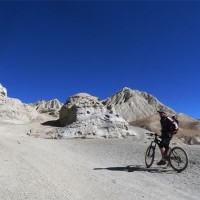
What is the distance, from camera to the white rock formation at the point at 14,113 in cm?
3681

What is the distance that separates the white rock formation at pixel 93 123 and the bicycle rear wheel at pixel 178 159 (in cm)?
1495

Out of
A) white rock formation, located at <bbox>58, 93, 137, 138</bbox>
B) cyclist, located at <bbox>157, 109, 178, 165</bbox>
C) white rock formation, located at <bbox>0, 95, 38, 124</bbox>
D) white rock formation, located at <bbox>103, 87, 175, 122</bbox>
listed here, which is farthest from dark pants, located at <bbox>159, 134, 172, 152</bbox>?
white rock formation, located at <bbox>103, 87, 175, 122</bbox>

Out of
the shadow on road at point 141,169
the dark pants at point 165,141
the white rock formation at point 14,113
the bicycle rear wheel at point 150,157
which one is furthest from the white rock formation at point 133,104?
the dark pants at point 165,141

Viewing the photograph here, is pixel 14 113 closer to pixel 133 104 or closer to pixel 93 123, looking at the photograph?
pixel 93 123

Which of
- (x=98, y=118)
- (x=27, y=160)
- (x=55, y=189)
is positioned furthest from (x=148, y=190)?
(x=98, y=118)

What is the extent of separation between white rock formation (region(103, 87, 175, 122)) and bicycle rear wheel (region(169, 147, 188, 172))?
9402 centimetres

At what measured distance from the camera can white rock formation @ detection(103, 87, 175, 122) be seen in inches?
4389

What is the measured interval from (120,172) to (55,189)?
3399mm

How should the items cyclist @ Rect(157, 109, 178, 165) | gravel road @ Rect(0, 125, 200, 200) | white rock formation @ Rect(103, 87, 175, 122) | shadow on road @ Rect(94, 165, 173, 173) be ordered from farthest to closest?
white rock formation @ Rect(103, 87, 175, 122) → cyclist @ Rect(157, 109, 178, 165) → shadow on road @ Rect(94, 165, 173, 173) → gravel road @ Rect(0, 125, 200, 200)

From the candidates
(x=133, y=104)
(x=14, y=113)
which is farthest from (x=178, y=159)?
(x=133, y=104)

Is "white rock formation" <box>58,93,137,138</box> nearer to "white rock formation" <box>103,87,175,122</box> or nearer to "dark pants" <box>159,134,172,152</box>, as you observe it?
"dark pants" <box>159,134,172,152</box>

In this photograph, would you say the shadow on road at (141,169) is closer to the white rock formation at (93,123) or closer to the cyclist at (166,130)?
the cyclist at (166,130)

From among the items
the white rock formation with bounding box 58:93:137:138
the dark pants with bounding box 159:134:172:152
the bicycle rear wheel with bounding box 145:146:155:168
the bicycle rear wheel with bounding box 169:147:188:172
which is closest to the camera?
the bicycle rear wheel with bounding box 169:147:188:172

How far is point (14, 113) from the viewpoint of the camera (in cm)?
3825
